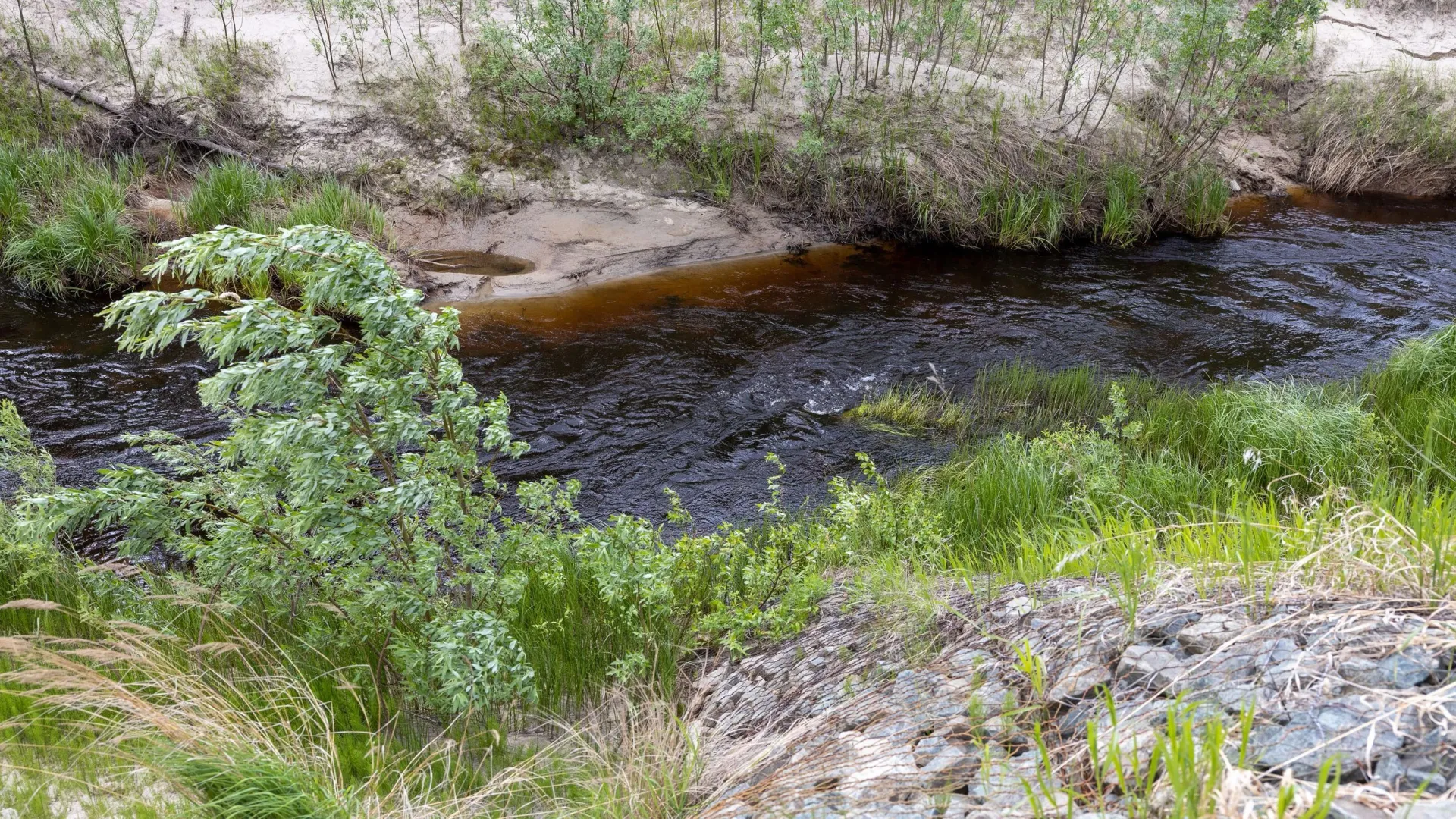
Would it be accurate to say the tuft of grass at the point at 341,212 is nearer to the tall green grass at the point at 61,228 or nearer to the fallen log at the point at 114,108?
the fallen log at the point at 114,108

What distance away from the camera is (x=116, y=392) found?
730 centimetres

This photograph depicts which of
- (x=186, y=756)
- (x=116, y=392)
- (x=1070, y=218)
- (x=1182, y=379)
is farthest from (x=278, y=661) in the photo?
(x=1070, y=218)

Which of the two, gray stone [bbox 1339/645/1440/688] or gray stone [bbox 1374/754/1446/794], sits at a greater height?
gray stone [bbox 1339/645/1440/688]

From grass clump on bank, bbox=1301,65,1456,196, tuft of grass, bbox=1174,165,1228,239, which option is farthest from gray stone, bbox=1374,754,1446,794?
grass clump on bank, bbox=1301,65,1456,196

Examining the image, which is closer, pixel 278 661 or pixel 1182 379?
pixel 278 661

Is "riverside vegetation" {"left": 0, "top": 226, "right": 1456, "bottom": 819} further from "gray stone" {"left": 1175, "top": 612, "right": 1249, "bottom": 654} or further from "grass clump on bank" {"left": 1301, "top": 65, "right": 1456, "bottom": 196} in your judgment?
"grass clump on bank" {"left": 1301, "top": 65, "right": 1456, "bottom": 196}

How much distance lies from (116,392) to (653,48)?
8.63 m

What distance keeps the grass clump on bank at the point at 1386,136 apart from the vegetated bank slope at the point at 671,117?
6.66ft

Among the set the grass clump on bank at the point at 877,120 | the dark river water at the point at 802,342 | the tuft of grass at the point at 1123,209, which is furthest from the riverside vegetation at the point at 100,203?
the tuft of grass at the point at 1123,209

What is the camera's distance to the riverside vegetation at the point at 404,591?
2.57 metres

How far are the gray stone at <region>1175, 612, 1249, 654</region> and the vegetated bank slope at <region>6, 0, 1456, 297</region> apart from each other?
8709mm

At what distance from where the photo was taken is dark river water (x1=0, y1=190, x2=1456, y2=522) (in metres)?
6.77

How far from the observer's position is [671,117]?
37.6 feet

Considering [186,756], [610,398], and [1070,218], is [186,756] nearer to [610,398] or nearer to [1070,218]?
[610,398]
